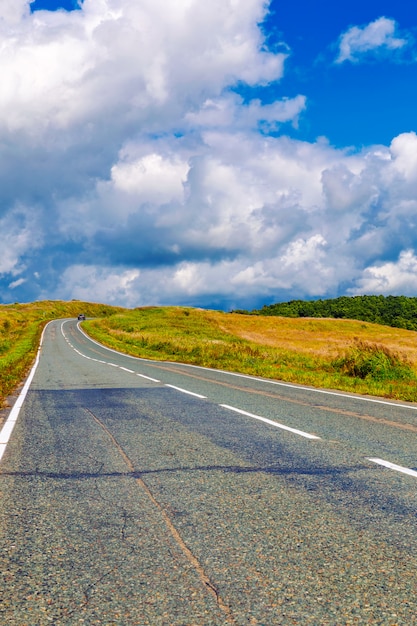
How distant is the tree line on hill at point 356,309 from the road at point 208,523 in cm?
11231

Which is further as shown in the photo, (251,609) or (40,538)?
(40,538)

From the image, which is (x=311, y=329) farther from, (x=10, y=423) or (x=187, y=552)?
(x=187, y=552)

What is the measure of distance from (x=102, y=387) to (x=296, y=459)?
9.94 metres

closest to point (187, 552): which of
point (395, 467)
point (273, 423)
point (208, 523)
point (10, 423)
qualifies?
point (208, 523)

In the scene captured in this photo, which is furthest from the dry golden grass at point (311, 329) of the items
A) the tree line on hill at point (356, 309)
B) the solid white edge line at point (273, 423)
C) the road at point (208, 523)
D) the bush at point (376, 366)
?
the road at point (208, 523)

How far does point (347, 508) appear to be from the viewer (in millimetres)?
4656

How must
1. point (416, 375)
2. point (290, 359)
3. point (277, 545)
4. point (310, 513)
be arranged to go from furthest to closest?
point (290, 359) < point (416, 375) < point (310, 513) < point (277, 545)

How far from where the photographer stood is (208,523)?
14.1 ft

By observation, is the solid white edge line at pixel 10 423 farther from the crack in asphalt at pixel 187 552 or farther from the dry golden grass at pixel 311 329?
the dry golden grass at pixel 311 329

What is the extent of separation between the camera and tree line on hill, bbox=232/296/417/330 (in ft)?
400

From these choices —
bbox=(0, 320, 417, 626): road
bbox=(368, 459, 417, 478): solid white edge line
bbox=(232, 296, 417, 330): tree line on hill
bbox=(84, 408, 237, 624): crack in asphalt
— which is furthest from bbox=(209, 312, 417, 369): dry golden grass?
bbox=(84, 408, 237, 624): crack in asphalt

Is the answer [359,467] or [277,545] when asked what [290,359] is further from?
[277,545]

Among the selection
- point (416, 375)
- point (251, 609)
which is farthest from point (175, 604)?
point (416, 375)

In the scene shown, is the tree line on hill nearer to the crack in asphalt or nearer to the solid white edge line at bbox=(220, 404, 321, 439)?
the solid white edge line at bbox=(220, 404, 321, 439)
